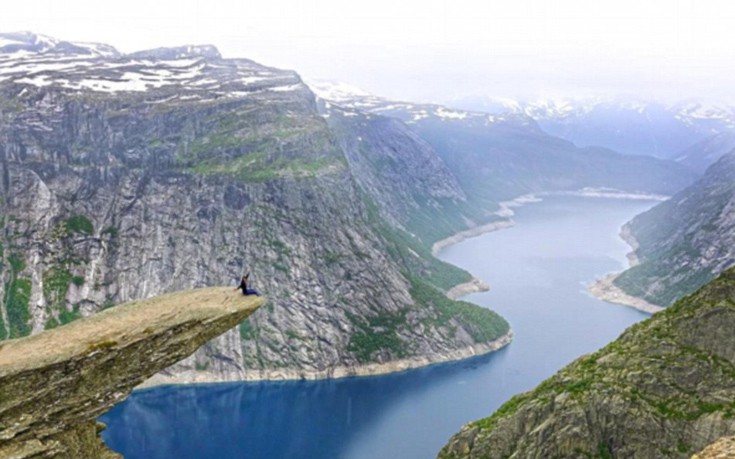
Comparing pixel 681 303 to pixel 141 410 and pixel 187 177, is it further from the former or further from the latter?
pixel 187 177

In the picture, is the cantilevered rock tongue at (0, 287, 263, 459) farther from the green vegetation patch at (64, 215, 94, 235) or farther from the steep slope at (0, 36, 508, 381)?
the green vegetation patch at (64, 215, 94, 235)

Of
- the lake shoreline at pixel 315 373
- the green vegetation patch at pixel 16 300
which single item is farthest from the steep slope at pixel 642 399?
the green vegetation patch at pixel 16 300

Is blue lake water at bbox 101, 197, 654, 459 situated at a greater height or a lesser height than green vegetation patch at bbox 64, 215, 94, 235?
lesser

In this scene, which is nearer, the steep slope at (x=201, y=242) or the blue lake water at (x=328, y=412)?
the blue lake water at (x=328, y=412)

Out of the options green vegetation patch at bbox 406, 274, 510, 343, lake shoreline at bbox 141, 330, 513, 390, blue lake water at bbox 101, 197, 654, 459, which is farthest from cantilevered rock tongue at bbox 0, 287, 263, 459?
green vegetation patch at bbox 406, 274, 510, 343

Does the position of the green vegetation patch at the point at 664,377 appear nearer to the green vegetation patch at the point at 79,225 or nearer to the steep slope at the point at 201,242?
the steep slope at the point at 201,242

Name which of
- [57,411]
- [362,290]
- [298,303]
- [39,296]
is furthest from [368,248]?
[57,411]

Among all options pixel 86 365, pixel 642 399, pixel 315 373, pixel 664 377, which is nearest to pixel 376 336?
pixel 315 373
